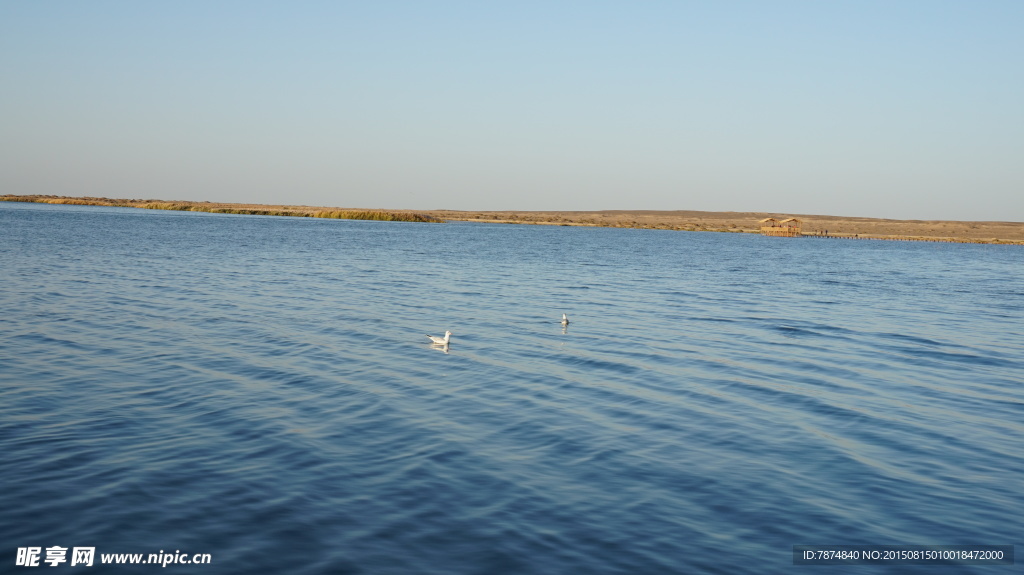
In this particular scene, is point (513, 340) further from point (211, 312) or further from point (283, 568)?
point (283, 568)

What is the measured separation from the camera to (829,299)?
38.5 metres

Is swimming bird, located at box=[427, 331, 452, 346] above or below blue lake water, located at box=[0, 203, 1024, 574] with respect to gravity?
above

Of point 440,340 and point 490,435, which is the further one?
point 440,340

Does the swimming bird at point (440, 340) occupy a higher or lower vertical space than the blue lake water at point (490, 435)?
higher

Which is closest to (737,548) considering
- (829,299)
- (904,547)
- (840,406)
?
(904,547)

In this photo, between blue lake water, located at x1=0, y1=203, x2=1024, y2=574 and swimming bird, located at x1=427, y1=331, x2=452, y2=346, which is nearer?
blue lake water, located at x1=0, y1=203, x2=1024, y2=574

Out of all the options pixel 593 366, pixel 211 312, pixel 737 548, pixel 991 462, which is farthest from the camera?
pixel 211 312

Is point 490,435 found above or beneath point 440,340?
beneath

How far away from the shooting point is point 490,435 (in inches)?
504

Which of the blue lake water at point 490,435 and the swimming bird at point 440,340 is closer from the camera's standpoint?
the blue lake water at point 490,435

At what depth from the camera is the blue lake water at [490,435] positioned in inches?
334

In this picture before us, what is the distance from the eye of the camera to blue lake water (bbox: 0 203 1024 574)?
8.49 meters

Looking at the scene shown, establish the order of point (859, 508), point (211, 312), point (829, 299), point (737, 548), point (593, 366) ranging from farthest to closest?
point (829, 299)
point (211, 312)
point (593, 366)
point (859, 508)
point (737, 548)

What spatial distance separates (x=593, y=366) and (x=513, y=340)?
4183 millimetres
